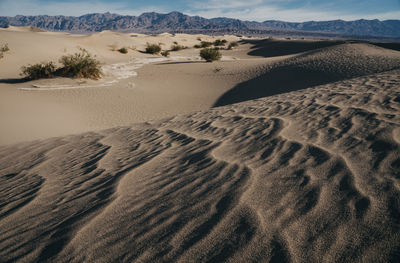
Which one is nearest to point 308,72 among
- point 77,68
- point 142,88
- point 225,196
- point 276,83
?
point 276,83

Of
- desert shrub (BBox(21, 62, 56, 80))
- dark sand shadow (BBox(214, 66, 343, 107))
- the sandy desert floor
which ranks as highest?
desert shrub (BBox(21, 62, 56, 80))

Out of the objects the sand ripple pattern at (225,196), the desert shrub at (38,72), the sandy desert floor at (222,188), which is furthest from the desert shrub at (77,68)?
the sand ripple pattern at (225,196)

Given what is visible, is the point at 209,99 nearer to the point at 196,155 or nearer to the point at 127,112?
the point at 127,112

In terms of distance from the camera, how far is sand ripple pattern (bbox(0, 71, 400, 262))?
4.13ft

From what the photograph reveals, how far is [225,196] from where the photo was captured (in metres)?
1.67

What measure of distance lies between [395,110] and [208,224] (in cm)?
277

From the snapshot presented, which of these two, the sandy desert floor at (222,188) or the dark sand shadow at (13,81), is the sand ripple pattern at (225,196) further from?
the dark sand shadow at (13,81)

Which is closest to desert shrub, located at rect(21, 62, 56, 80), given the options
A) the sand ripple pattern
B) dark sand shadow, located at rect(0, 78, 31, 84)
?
dark sand shadow, located at rect(0, 78, 31, 84)

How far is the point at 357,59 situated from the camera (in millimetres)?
9773

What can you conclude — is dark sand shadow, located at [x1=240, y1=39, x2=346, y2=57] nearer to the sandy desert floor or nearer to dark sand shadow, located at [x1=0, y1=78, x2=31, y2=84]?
dark sand shadow, located at [x1=0, y1=78, x2=31, y2=84]

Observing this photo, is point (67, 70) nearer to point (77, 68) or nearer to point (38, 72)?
point (77, 68)

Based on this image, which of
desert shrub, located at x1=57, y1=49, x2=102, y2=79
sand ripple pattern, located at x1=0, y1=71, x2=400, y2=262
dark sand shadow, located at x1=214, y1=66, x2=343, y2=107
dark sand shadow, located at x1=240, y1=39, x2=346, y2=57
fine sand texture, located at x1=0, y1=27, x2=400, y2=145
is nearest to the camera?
sand ripple pattern, located at x1=0, y1=71, x2=400, y2=262

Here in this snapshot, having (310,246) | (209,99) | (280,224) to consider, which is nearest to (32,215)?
(280,224)

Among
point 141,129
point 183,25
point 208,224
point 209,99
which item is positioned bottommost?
point 209,99
